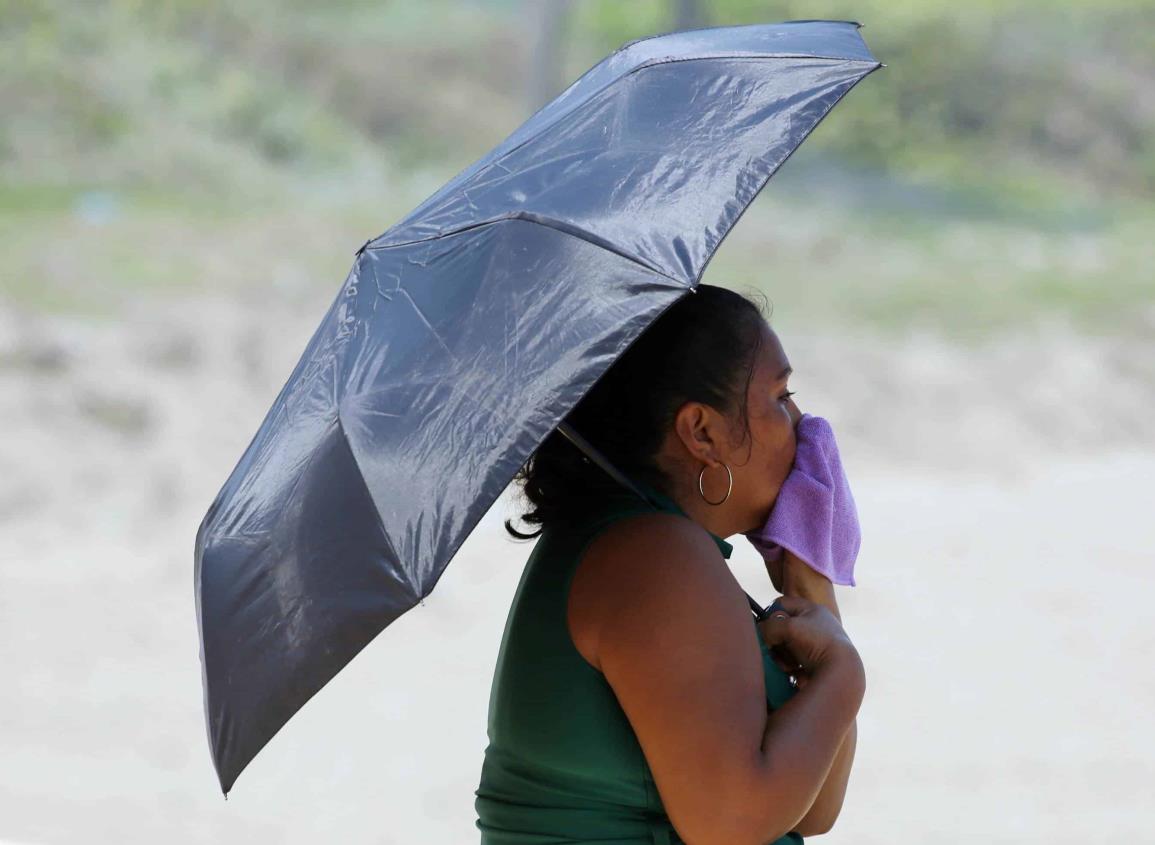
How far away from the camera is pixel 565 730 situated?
56.0 inches

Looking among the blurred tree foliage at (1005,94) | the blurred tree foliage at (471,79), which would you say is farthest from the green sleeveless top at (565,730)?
the blurred tree foliage at (1005,94)

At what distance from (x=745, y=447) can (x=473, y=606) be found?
17.7 ft

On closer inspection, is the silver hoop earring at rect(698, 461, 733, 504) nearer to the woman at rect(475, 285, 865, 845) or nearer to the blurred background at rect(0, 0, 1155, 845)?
the woman at rect(475, 285, 865, 845)

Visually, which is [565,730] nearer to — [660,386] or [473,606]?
[660,386]

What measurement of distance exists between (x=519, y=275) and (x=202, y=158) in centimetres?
1041

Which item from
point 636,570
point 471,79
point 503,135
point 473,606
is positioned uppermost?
point 471,79

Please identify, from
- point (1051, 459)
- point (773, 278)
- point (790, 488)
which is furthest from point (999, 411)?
point (790, 488)

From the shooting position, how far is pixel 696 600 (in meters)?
1.36

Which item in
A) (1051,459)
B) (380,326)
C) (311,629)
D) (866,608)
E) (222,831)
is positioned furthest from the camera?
(1051,459)

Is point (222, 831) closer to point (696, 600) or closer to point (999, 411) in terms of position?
point (696, 600)

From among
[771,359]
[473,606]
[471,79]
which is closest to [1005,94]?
[471,79]

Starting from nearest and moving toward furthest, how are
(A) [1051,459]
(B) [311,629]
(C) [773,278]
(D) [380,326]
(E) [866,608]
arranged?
(B) [311,629] < (D) [380,326] < (E) [866,608] < (A) [1051,459] < (C) [773,278]

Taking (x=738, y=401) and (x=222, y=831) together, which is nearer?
(x=738, y=401)

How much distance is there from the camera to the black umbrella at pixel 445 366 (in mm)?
1279
